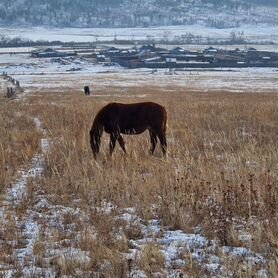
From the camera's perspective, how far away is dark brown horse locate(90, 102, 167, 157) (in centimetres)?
1123

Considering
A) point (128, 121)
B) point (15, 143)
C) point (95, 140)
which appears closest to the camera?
point (95, 140)

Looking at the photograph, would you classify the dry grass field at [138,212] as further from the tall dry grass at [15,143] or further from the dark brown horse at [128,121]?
the dark brown horse at [128,121]

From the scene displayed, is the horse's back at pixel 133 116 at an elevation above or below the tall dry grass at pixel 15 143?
above

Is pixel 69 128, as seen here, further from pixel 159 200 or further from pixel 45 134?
pixel 159 200

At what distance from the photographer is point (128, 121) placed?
1141 cm

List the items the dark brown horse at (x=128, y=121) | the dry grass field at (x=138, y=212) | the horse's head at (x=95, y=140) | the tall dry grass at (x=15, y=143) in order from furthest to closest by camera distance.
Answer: the dark brown horse at (x=128, y=121)
the horse's head at (x=95, y=140)
the tall dry grass at (x=15, y=143)
the dry grass field at (x=138, y=212)

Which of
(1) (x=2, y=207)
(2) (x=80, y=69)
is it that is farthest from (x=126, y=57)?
(1) (x=2, y=207)

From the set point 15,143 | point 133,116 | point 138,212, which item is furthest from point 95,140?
point 138,212

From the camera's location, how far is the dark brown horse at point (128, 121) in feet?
36.9

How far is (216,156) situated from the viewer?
10359 millimetres

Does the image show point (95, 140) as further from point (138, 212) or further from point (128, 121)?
point (138, 212)

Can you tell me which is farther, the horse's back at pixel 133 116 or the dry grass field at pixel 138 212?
the horse's back at pixel 133 116

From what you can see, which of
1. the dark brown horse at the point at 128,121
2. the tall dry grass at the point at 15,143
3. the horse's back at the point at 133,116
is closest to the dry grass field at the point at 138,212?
the tall dry grass at the point at 15,143

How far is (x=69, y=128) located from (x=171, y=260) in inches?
388
